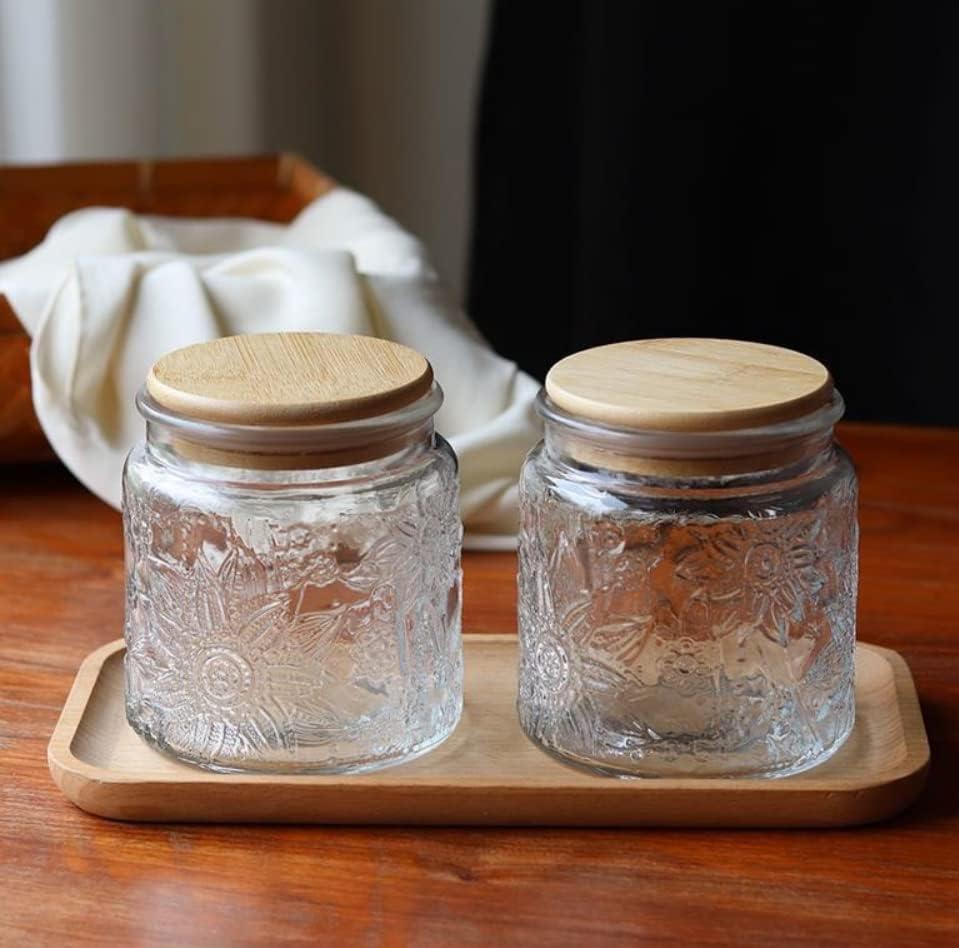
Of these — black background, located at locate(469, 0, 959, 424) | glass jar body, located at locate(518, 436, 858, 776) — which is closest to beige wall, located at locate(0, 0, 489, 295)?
black background, located at locate(469, 0, 959, 424)

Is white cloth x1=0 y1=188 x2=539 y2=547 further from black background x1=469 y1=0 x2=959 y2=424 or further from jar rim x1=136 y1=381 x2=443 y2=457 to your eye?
black background x1=469 y1=0 x2=959 y2=424

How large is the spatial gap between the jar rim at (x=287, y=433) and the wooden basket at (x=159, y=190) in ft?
2.64

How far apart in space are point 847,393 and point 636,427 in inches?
56.8

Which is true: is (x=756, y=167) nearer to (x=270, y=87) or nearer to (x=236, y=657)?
(x=270, y=87)

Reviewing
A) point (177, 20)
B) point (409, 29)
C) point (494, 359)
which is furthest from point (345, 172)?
point (494, 359)

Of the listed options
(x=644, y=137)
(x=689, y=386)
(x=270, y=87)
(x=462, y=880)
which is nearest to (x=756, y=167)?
(x=644, y=137)

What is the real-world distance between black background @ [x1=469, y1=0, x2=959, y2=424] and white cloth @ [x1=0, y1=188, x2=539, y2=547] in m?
0.85

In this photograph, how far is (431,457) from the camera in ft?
2.57

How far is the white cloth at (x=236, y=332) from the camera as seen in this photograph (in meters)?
1.13

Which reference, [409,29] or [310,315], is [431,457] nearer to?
[310,315]

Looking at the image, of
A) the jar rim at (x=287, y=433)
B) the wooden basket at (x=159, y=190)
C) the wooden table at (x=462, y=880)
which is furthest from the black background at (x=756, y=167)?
the jar rim at (x=287, y=433)

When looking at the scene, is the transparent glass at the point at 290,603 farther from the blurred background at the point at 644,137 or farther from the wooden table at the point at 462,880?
the blurred background at the point at 644,137

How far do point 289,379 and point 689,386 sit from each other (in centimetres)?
18

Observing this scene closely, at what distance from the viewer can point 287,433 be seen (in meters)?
0.71
